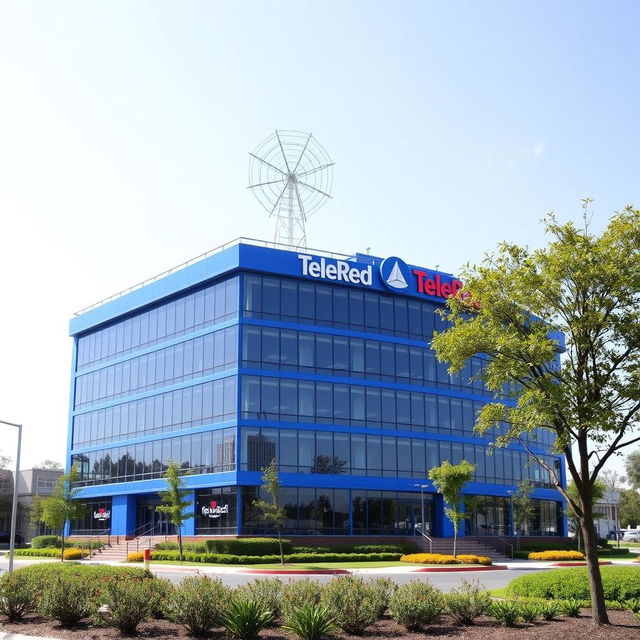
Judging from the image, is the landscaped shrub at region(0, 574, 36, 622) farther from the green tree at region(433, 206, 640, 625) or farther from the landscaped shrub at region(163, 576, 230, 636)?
the green tree at region(433, 206, 640, 625)

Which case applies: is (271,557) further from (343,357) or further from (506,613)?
(506,613)

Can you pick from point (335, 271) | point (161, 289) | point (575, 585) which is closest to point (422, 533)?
point (335, 271)

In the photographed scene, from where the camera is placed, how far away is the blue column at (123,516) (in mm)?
60469

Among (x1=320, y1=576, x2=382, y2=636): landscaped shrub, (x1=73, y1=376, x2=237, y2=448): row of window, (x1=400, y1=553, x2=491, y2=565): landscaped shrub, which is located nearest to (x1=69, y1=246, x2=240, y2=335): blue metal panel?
(x1=73, y1=376, x2=237, y2=448): row of window

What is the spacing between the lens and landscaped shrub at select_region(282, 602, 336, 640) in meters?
15.3

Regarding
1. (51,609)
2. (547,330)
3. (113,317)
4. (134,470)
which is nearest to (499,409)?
(547,330)

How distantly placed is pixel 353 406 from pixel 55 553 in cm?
2203

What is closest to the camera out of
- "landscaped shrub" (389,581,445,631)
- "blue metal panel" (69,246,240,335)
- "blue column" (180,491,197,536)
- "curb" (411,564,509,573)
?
"landscaped shrub" (389,581,445,631)

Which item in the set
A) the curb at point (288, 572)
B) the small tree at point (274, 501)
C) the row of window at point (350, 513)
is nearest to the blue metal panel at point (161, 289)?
the small tree at point (274, 501)

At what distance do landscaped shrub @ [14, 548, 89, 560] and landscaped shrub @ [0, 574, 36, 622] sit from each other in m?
36.6

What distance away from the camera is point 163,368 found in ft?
195

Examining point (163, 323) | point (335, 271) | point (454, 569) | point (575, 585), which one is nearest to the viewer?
point (575, 585)

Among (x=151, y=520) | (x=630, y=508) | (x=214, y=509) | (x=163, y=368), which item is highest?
(x=163, y=368)

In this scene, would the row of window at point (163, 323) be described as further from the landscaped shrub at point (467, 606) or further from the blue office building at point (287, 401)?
the landscaped shrub at point (467, 606)
